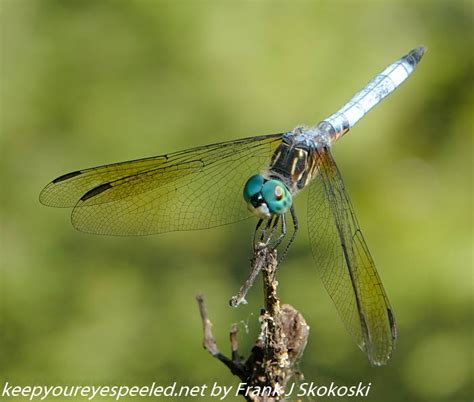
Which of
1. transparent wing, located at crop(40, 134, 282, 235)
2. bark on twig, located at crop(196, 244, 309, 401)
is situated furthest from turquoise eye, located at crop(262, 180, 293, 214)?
bark on twig, located at crop(196, 244, 309, 401)

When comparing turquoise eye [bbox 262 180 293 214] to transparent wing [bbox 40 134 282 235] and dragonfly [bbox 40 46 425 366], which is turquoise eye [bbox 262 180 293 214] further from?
transparent wing [bbox 40 134 282 235]

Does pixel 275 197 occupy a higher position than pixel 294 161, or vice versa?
pixel 294 161

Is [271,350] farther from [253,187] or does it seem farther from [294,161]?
[294,161]

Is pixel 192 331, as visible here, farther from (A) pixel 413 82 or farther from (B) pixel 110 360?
(A) pixel 413 82

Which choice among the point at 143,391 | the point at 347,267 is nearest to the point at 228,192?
the point at 347,267

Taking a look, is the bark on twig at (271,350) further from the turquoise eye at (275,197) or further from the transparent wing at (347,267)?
the turquoise eye at (275,197)

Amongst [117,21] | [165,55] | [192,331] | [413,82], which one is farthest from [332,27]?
[192,331]

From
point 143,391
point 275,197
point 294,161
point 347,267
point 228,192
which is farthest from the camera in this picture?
point 143,391

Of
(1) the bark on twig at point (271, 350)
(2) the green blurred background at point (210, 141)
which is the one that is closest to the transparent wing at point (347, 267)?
(1) the bark on twig at point (271, 350)
